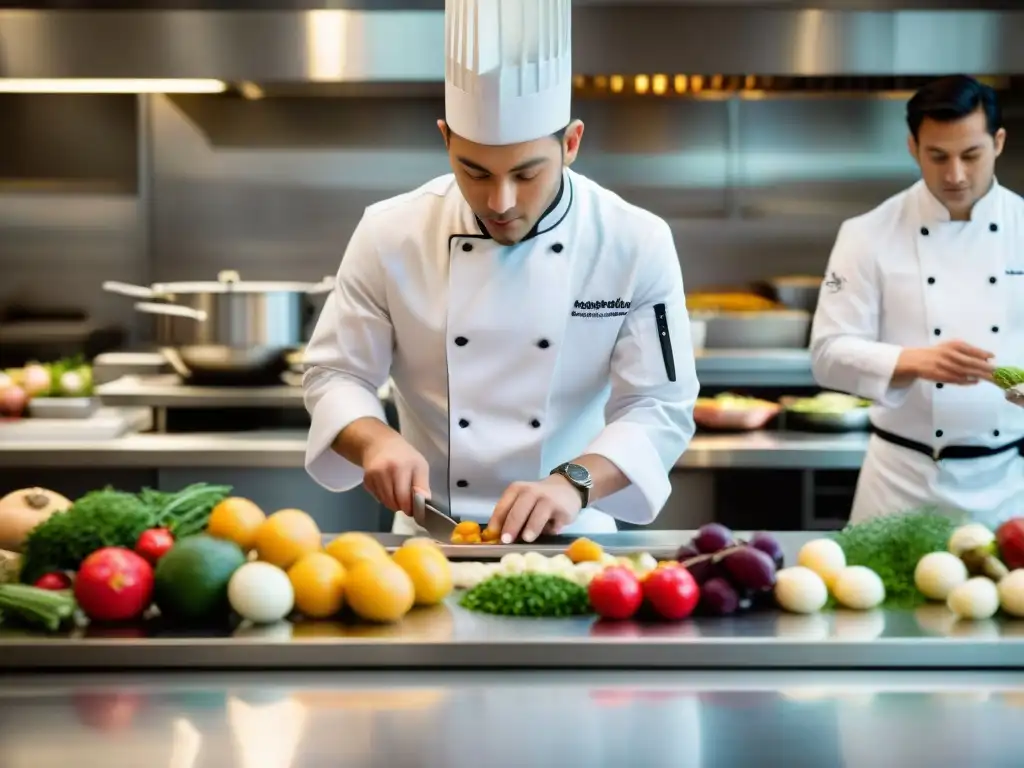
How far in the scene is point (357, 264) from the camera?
2.66m

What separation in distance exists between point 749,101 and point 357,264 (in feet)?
9.51

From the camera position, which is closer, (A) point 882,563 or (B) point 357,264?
(A) point 882,563

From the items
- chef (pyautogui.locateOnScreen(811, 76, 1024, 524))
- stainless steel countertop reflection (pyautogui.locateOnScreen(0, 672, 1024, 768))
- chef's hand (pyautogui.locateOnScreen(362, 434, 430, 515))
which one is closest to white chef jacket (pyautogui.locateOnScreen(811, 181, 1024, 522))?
chef (pyautogui.locateOnScreen(811, 76, 1024, 524))

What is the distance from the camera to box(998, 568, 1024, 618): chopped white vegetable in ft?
6.11

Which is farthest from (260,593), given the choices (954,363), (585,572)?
(954,363)

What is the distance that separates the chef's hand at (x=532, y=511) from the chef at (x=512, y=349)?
7.9 inches

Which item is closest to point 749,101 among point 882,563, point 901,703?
point 882,563

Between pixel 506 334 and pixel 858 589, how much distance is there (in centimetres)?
95

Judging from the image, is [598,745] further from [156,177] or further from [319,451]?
[156,177]

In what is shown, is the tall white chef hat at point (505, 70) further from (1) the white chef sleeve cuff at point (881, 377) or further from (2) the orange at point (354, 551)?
(1) the white chef sleeve cuff at point (881, 377)

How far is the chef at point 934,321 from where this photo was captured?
3363 mm

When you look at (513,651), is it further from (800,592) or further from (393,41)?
(393,41)

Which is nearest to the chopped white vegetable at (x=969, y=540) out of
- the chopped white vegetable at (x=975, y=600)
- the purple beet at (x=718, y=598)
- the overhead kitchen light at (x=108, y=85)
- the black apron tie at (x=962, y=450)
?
the chopped white vegetable at (x=975, y=600)

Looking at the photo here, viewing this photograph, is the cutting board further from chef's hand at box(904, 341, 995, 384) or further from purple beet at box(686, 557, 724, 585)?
purple beet at box(686, 557, 724, 585)
